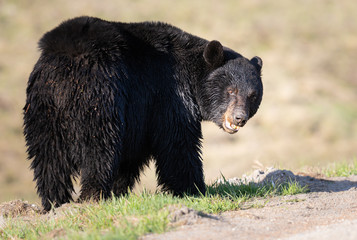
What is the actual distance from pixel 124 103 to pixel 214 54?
1.51 metres

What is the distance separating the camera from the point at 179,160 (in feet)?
21.8

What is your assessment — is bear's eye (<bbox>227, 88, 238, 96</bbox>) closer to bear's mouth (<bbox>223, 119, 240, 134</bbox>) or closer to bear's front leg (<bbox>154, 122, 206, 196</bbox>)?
bear's mouth (<bbox>223, 119, 240, 134</bbox>)

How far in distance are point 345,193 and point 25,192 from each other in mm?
14611

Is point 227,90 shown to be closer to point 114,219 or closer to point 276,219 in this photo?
point 276,219

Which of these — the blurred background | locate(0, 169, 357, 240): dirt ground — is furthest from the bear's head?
the blurred background

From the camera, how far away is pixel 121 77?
610 centimetres

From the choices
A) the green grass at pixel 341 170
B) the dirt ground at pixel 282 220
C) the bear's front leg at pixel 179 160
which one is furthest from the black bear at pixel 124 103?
the green grass at pixel 341 170

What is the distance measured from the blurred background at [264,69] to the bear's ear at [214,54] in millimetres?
3513

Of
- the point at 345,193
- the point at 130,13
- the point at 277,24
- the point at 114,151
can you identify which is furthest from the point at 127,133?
the point at 130,13

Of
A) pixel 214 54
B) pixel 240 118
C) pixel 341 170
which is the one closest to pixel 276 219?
pixel 240 118

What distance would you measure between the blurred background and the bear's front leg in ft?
11.4

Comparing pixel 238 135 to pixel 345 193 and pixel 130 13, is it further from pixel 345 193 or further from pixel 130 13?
pixel 130 13

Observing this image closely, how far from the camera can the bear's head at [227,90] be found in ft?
22.1

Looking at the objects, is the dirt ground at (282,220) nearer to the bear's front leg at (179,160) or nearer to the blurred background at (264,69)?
the bear's front leg at (179,160)
